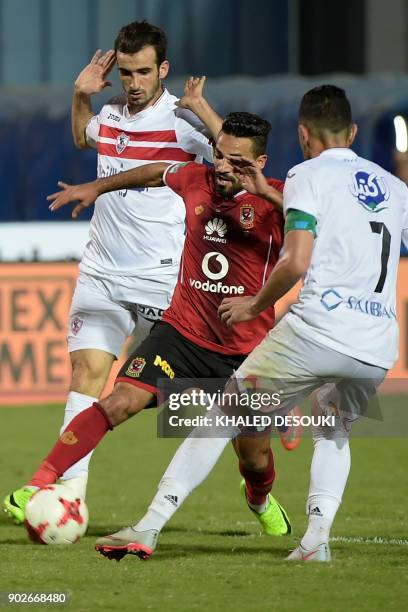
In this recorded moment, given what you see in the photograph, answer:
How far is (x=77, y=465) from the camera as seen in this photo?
7109 mm

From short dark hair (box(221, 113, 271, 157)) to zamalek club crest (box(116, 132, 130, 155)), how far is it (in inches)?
52.6

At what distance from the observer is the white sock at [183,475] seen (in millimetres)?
5809

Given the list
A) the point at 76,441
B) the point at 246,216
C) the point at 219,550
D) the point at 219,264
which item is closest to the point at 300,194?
the point at 246,216

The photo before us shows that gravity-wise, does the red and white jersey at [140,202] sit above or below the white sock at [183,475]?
above

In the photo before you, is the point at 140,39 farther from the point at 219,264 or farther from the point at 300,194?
the point at 300,194

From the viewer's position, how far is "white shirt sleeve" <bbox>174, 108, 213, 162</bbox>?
737 cm

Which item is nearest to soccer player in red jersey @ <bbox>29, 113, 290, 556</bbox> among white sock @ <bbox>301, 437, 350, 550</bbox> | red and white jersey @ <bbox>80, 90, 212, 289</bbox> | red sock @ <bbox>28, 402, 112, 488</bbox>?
red sock @ <bbox>28, 402, 112, 488</bbox>

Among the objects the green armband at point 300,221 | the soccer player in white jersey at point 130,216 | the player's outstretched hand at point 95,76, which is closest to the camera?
the green armband at point 300,221

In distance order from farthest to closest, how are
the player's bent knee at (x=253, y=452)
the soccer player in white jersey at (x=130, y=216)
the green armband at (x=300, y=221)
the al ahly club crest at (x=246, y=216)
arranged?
the soccer player in white jersey at (x=130, y=216), the player's bent knee at (x=253, y=452), the al ahly club crest at (x=246, y=216), the green armband at (x=300, y=221)

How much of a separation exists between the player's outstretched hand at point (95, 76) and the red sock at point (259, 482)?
85.4 inches

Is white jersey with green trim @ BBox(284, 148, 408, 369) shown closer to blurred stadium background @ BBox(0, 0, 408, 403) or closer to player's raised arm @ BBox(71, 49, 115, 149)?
blurred stadium background @ BBox(0, 0, 408, 403)

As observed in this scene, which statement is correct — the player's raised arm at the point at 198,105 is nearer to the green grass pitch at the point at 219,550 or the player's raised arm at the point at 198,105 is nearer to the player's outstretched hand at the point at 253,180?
the player's outstretched hand at the point at 253,180

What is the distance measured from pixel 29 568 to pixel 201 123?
2.65 meters

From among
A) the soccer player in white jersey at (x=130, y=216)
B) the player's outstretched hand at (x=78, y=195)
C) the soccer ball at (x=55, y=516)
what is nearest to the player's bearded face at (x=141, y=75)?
the soccer player in white jersey at (x=130, y=216)
